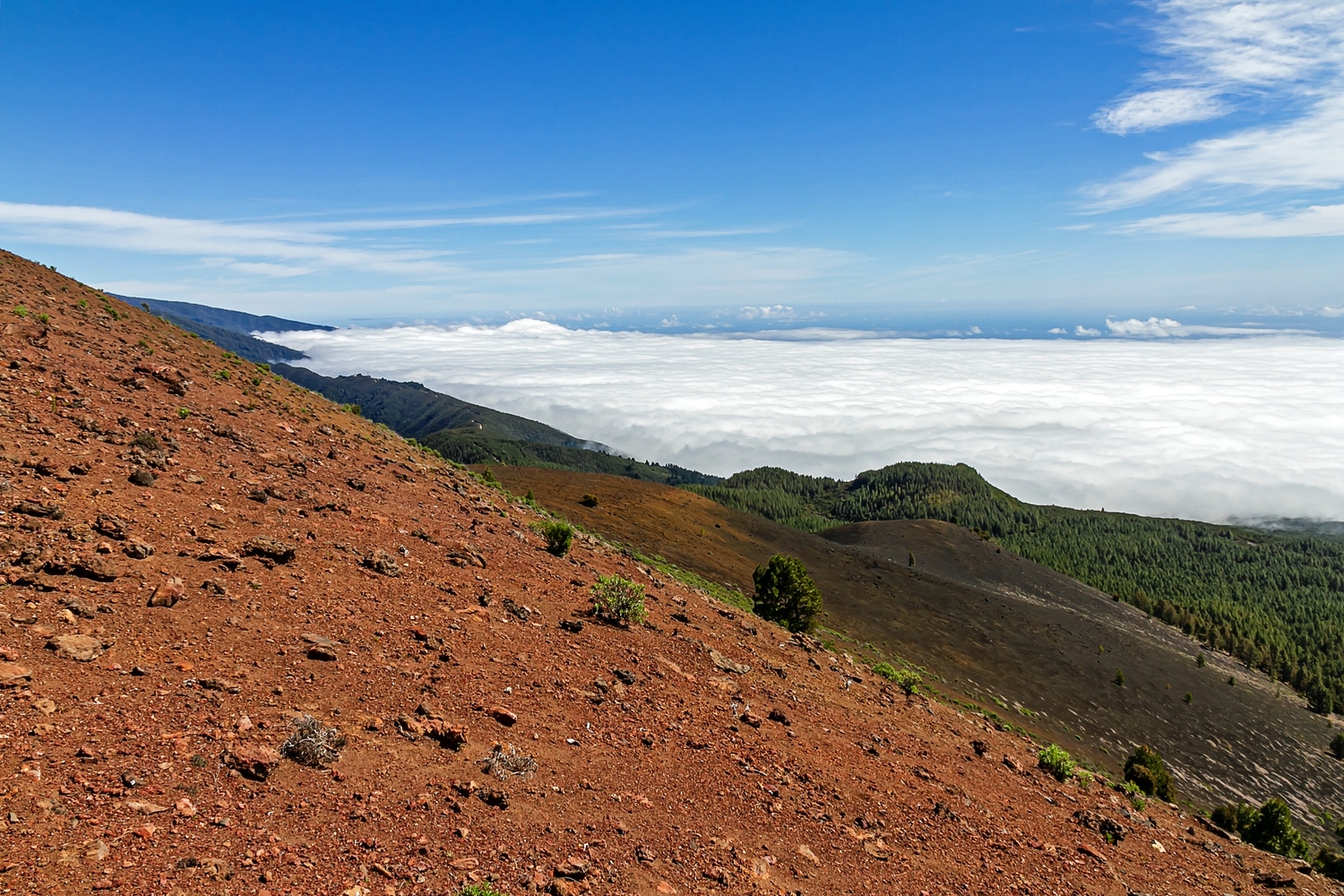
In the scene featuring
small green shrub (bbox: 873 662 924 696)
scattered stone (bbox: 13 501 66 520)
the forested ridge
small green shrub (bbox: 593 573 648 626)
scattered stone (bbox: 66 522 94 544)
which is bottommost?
the forested ridge

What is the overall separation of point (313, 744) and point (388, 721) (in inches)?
48.4

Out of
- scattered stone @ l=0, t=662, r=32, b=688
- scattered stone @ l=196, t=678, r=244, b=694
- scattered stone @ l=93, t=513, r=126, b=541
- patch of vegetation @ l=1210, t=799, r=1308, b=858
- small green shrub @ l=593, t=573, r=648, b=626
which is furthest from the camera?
patch of vegetation @ l=1210, t=799, r=1308, b=858

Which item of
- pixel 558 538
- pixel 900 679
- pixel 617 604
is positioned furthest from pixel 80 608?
pixel 900 679

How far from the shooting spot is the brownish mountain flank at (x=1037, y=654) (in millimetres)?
47062

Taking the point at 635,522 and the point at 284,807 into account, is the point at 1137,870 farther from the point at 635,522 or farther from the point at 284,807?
the point at 635,522

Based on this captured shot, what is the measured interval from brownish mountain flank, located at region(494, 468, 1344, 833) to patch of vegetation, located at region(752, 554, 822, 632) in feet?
36.3

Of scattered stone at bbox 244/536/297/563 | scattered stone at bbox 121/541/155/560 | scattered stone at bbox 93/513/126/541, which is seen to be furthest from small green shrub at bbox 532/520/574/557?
scattered stone at bbox 93/513/126/541

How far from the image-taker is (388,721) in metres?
8.64

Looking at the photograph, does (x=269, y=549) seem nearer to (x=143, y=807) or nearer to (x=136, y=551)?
(x=136, y=551)

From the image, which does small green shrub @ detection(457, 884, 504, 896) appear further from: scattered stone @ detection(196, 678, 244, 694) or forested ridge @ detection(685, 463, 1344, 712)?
forested ridge @ detection(685, 463, 1344, 712)

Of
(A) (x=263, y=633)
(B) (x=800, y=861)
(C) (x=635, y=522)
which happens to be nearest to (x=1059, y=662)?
(C) (x=635, y=522)

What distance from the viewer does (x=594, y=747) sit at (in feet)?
32.5

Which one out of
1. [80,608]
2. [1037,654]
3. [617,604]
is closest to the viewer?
[80,608]

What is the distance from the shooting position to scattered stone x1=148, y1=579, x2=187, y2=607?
8945 mm
